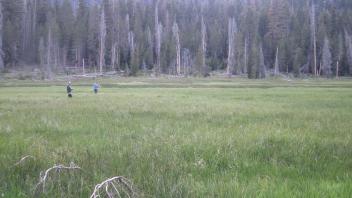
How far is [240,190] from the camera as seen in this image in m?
4.91

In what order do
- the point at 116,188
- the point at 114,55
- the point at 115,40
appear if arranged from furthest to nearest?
the point at 115,40, the point at 114,55, the point at 116,188

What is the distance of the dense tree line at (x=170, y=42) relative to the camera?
318 feet

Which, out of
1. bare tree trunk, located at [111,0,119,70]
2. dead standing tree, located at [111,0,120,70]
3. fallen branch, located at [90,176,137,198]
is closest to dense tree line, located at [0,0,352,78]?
dead standing tree, located at [111,0,120,70]

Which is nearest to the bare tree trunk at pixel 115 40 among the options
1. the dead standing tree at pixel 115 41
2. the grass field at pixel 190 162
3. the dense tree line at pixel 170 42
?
the dead standing tree at pixel 115 41

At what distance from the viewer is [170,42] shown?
103938 millimetres

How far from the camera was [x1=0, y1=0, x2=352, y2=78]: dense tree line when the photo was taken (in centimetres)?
9688

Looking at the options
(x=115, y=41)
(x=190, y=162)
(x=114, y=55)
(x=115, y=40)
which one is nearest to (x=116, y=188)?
(x=190, y=162)

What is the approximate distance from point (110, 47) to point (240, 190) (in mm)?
104505

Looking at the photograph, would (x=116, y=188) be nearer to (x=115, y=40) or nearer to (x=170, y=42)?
(x=170, y=42)

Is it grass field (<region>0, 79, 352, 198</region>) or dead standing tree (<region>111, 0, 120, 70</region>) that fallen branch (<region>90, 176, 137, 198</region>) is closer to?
→ grass field (<region>0, 79, 352, 198</region>)

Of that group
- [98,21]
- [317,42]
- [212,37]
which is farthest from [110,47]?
[317,42]

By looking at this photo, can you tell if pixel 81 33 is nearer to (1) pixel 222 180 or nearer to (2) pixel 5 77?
(2) pixel 5 77

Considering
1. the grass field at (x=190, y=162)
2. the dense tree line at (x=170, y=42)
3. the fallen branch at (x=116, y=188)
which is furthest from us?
the dense tree line at (x=170, y=42)

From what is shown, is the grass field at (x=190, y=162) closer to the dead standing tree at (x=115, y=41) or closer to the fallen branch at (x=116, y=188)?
the fallen branch at (x=116, y=188)
